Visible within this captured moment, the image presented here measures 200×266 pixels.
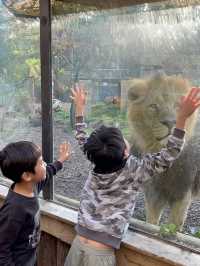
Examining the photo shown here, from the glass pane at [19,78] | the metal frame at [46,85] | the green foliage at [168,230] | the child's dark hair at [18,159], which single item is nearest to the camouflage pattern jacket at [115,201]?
the green foliage at [168,230]

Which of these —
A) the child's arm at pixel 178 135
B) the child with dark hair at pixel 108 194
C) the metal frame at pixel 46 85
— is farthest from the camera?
the metal frame at pixel 46 85

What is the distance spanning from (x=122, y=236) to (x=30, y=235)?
1.18 feet

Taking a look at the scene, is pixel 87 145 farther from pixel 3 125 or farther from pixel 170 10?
pixel 3 125

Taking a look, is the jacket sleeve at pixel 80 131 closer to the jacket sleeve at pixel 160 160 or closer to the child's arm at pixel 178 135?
the jacket sleeve at pixel 160 160

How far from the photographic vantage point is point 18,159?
1.74 m

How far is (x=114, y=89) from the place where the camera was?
6.12 feet

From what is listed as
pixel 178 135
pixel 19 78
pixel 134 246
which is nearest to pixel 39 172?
pixel 134 246

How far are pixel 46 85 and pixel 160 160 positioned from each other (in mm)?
792

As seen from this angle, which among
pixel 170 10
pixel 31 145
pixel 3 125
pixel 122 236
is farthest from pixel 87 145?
pixel 3 125

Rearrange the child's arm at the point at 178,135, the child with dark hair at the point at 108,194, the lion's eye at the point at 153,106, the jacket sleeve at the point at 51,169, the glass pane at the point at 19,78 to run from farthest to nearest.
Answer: the glass pane at the point at 19,78
the jacket sleeve at the point at 51,169
the lion's eye at the point at 153,106
the child with dark hair at the point at 108,194
the child's arm at the point at 178,135

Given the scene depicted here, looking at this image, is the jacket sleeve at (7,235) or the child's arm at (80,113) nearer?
the jacket sleeve at (7,235)

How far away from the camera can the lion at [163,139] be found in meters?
1.75

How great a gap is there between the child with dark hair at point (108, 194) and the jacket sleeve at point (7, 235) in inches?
9.2

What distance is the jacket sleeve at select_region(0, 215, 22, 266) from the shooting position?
1690 millimetres
